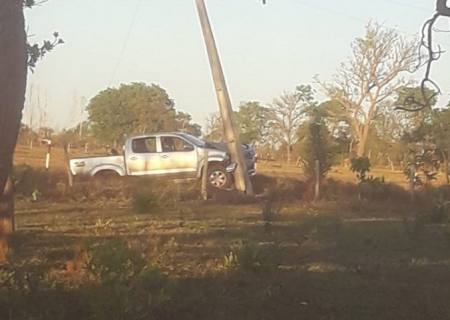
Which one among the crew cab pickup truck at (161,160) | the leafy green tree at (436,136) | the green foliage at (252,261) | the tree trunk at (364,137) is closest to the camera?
the green foliage at (252,261)

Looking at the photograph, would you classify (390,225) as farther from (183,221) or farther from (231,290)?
(231,290)

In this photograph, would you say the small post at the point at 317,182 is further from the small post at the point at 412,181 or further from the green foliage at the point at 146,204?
the green foliage at the point at 146,204

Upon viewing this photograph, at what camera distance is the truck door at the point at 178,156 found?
75.5 ft

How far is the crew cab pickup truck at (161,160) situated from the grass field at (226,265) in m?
6.27

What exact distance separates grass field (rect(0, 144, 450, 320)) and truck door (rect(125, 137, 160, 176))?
22.6ft

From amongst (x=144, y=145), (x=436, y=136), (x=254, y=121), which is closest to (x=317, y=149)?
(x=436, y=136)

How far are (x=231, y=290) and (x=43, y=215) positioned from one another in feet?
Result: 27.9

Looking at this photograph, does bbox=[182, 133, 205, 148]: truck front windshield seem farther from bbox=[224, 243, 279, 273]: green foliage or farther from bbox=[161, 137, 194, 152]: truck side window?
bbox=[224, 243, 279, 273]: green foliage

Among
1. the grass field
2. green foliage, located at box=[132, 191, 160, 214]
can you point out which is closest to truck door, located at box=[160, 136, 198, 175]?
the grass field

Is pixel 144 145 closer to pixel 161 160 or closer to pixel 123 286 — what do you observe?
pixel 161 160

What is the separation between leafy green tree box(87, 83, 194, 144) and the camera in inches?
1959

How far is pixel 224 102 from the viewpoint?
22078mm

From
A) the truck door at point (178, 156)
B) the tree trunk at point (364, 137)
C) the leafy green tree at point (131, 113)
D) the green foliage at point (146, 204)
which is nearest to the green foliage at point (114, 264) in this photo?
the green foliage at point (146, 204)

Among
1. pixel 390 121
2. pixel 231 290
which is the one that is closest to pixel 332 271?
pixel 231 290
